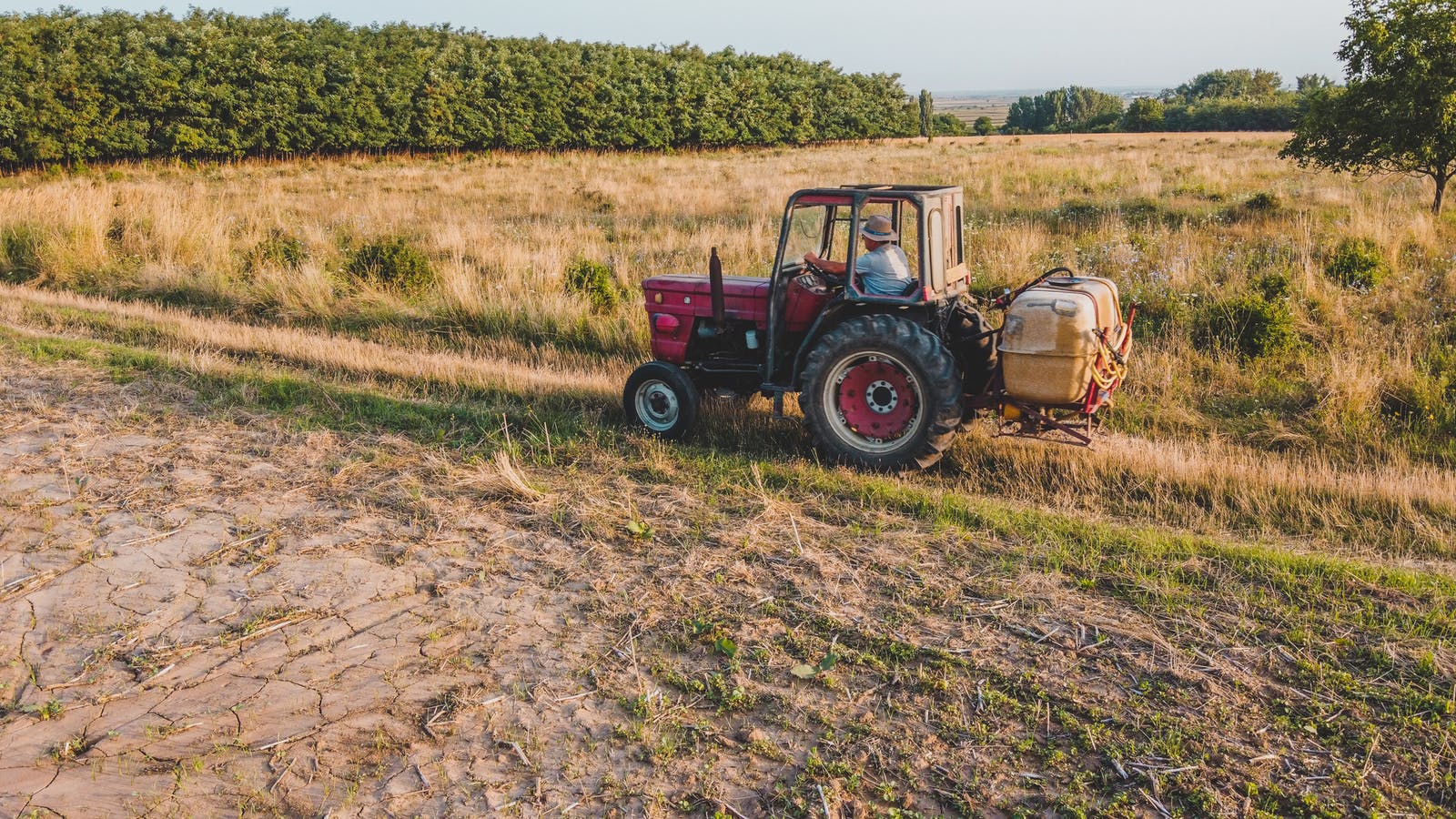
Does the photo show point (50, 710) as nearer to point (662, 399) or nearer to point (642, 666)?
point (642, 666)

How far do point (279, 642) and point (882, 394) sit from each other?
391 centimetres

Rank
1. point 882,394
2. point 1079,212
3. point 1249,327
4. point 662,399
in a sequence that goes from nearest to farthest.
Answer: point 882,394
point 662,399
point 1249,327
point 1079,212

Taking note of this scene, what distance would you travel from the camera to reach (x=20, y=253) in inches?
594

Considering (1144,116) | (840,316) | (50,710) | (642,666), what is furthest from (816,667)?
(1144,116)

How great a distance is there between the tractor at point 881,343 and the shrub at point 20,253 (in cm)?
1178

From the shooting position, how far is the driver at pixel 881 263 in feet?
21.6

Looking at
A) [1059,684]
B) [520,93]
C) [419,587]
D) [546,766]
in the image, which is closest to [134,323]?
[419,587]

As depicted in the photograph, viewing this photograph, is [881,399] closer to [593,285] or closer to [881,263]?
[881,263]

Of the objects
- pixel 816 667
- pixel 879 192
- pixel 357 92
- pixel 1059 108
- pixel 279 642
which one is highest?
pixel 1059 108

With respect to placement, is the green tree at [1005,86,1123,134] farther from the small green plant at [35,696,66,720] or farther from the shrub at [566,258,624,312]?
the small green plant at [35,696,66,720]

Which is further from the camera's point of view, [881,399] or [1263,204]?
[1263,204]

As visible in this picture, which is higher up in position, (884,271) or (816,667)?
(884,271)

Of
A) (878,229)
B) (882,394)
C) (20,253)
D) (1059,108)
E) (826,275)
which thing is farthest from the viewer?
(1059,108)

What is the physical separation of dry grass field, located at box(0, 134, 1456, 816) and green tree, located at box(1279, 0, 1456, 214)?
5.28 ft
